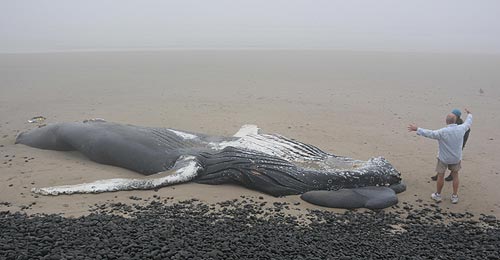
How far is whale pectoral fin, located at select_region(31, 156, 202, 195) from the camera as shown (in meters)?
7.71

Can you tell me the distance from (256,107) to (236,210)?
26.3ft

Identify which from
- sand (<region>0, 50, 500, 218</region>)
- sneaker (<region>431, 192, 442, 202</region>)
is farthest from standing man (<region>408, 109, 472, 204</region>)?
sand (<region>0, 50, 500, 218</region>)

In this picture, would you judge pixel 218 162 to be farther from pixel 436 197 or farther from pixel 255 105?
pixel 255 105

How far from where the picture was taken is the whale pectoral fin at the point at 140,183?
7.71m

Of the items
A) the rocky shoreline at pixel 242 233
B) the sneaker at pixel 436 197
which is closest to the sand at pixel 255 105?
the sneaker at pixel 436 197

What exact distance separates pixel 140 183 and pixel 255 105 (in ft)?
25.6

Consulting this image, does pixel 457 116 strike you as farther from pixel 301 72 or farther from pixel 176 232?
pixel 301 72

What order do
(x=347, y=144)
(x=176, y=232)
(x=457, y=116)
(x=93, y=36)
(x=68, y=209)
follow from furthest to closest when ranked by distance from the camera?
(x=93, y=36) < (x=347, y=144) < (x=457, y=116) < (x=68, y=209) < (x=176, y=232)

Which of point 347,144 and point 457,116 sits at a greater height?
point 457,116

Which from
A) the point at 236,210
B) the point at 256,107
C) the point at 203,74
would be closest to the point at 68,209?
the point at 236,210

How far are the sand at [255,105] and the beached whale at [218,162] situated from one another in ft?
0.73

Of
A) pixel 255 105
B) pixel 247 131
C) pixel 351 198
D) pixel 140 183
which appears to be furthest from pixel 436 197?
pixel 255 105

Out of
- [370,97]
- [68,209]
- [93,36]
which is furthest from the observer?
[93,36]

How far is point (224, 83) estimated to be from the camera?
19.1m
